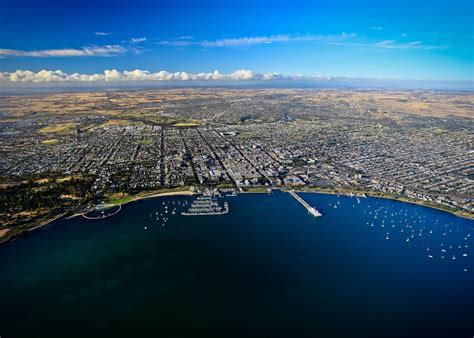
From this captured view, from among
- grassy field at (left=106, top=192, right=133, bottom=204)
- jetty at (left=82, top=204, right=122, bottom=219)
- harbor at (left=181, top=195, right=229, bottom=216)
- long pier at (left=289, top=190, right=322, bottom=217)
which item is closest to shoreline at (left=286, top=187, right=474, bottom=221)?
long pier at (left=289, top=190, right=322, bottom=217)

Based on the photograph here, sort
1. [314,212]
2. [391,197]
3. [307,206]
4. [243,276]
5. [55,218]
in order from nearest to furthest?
[243,276] < [55,218] < [314,212] < [307,206] < [391,197]

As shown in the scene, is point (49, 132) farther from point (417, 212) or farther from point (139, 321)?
point (417, 212)

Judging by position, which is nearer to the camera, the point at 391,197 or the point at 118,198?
the point at 118,198

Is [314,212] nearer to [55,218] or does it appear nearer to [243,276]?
[243,276]

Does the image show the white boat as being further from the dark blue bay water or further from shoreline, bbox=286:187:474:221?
shoreline, bbox=286:187:474:221

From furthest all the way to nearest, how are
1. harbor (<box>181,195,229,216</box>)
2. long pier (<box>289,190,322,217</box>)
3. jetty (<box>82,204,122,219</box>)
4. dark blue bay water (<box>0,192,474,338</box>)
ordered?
1. long pier (<box>289,190,322,217</box>)
2. harbor (<box>181,195,229,216</box>)
3. jetty (<box>82,204,122,219</box>)
4. dark blue bay water (<box>0,192,474,338</box>)

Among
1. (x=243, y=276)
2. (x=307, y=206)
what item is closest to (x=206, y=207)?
(x=307, y=206)

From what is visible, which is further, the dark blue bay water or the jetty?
the jetty

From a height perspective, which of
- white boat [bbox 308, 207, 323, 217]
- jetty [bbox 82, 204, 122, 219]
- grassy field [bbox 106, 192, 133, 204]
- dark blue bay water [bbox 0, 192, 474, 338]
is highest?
grassy field [bbox 106, 192, 133, 204]

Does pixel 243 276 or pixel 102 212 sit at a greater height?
pixel 102 212
